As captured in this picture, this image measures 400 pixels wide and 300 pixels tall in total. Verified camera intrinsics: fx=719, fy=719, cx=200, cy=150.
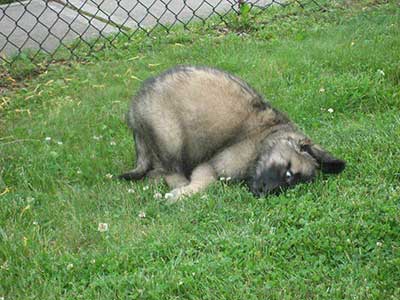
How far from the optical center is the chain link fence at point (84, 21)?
21.4ft

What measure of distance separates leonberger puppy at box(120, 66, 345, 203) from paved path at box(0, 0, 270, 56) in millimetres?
2361

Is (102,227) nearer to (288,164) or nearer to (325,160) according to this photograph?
(288,164)

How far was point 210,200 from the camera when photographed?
12.4ft

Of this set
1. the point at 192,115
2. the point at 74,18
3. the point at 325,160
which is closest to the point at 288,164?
the point at 325,160

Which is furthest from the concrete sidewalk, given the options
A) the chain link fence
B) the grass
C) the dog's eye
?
the dog's eye

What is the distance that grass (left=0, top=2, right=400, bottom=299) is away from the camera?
120 inches

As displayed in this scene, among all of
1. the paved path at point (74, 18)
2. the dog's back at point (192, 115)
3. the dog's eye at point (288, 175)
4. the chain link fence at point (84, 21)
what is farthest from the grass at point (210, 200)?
the paved path at point (74, 18)

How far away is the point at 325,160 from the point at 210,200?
2.22ft

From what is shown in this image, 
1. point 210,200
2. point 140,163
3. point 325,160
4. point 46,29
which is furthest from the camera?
point 46,29

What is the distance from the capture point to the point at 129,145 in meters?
4.68

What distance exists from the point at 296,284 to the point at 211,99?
1.64 m

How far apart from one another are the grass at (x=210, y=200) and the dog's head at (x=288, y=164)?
3.8 inches

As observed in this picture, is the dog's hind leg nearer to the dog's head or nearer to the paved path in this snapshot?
the dog's head

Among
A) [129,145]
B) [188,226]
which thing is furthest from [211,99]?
[188,226]
